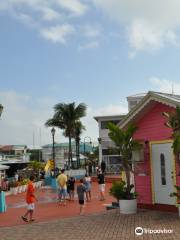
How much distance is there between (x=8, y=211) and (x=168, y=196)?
790 cm

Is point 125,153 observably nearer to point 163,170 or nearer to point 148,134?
point 148,134

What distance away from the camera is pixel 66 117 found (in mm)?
52500

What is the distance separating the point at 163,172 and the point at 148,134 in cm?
151

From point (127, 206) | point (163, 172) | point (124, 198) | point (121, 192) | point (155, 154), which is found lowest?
point (127, 206)

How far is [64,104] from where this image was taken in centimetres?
5369

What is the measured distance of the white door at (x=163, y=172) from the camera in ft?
47.4

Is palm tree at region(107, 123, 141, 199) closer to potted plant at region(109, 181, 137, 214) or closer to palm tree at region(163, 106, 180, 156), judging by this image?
potted plant at region(109, 181, 137, 214)

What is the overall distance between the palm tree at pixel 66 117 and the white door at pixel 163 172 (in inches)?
1450

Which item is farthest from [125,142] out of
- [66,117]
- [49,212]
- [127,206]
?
[66,117]

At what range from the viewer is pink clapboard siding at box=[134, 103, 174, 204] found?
14742 mm

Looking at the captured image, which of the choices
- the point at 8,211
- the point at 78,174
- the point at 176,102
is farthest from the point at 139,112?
the point at 78,174

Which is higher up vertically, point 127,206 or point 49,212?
point 127,206

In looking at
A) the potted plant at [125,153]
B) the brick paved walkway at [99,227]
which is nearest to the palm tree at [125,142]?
the potted plant at [125,153]

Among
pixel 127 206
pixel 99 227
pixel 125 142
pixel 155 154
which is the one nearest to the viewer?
pixel 99 227
